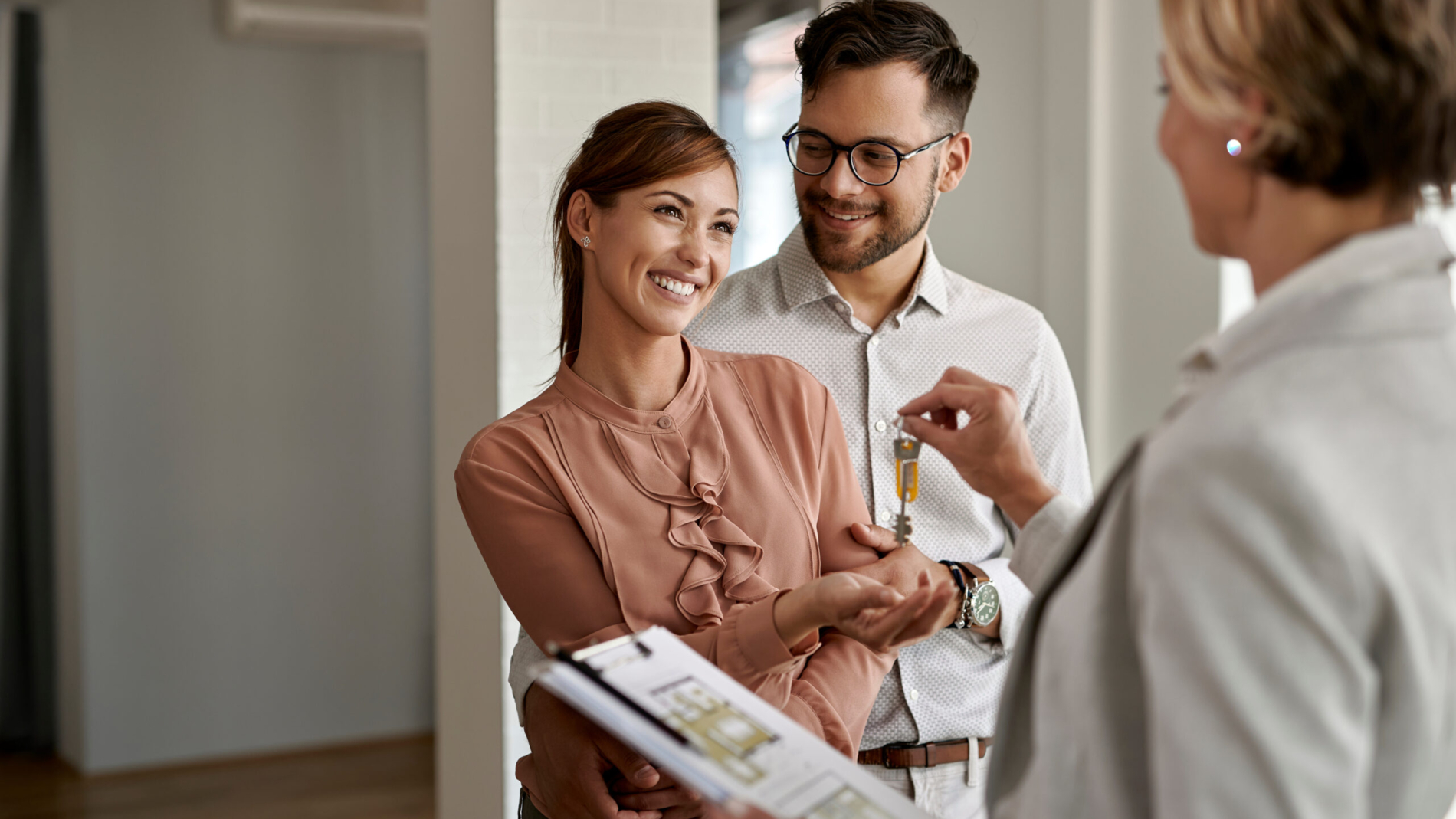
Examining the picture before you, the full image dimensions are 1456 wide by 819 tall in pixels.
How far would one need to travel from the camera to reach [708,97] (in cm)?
317

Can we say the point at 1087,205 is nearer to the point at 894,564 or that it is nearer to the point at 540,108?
the point at 540,108

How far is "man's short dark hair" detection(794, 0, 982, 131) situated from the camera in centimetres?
179

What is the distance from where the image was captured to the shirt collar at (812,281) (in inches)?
74.9

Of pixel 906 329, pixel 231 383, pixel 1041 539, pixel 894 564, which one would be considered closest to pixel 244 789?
pixel 231 383

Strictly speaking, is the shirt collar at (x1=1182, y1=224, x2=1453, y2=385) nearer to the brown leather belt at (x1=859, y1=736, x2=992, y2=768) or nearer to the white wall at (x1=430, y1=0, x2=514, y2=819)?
the brown leather belt at (x1=859, y1=736, x2=992, y2=768)

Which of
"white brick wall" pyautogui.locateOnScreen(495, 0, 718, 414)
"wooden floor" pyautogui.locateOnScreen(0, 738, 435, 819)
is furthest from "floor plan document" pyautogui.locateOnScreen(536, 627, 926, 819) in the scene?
"wooden floor" pyautogui.locateOnScreen(0, 738, 435, 819)

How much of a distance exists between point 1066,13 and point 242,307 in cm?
325

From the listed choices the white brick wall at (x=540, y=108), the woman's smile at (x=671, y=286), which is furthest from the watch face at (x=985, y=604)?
the white brick wall at (x=540, y=108)

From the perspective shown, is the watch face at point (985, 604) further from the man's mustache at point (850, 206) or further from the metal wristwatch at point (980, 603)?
the man's mustache at point (850, 206)

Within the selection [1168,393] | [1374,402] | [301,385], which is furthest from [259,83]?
[1374,402]

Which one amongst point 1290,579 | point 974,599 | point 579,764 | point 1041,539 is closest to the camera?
point 1290,579

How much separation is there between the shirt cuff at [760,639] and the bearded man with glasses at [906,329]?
40cm

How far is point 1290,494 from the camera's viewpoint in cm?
72

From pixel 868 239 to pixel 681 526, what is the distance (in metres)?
0.61
